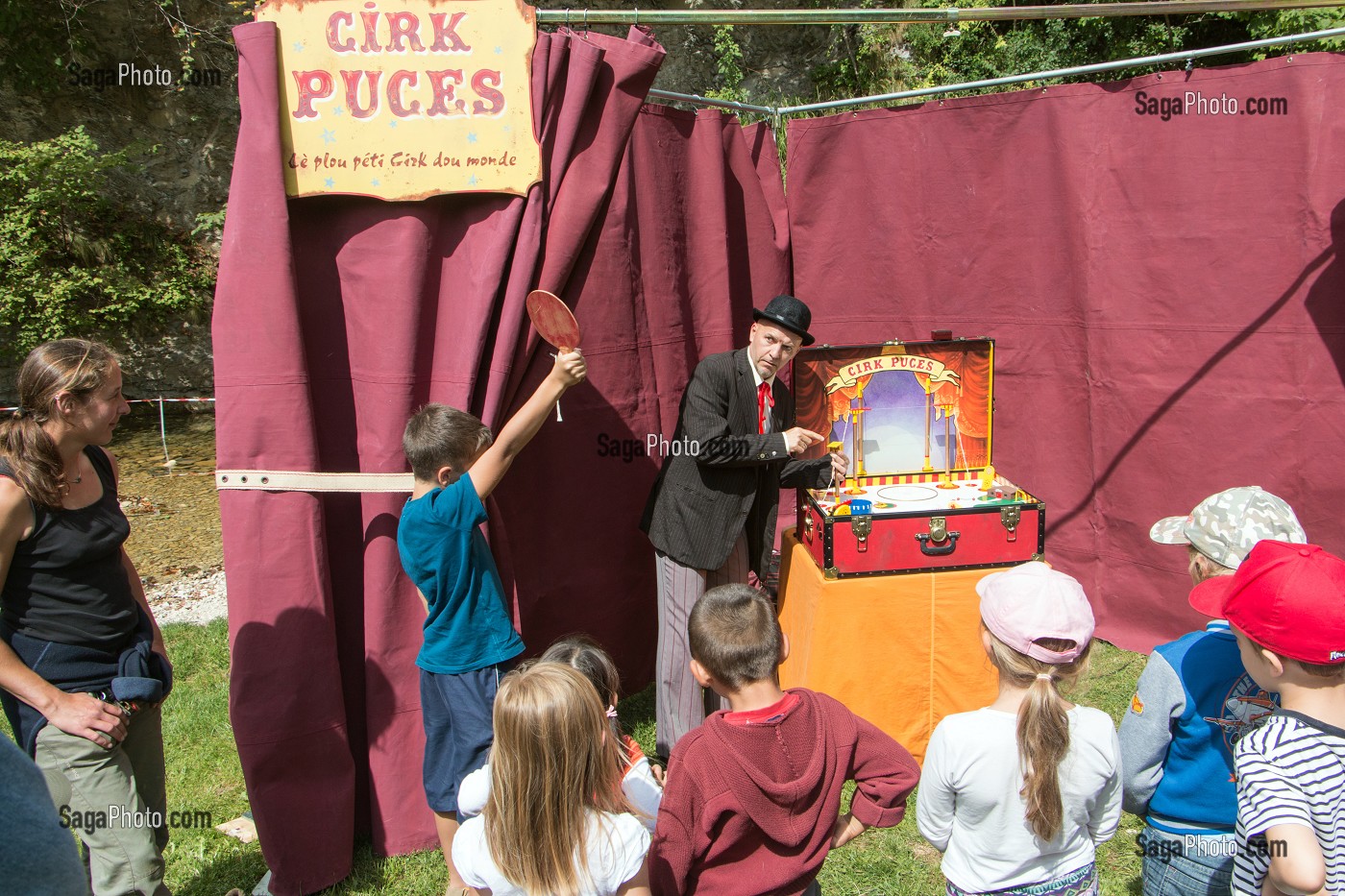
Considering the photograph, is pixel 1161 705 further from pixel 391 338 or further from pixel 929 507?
pixel 391 338

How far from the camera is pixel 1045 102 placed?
412 cm

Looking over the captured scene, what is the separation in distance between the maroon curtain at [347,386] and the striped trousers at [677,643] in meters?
0.89

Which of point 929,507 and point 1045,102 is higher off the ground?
point 1045,102

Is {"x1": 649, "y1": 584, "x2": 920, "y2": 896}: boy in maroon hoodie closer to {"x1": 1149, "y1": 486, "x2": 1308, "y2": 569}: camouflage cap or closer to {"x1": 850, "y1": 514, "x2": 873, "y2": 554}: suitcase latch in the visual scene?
{"x1": 1149, "y1": 486, "x2": 1308, "y2": 569}: camouflage cap

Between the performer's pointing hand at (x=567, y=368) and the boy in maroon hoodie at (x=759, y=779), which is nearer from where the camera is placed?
the boy in maroon hoodie at (x=759, y=779)

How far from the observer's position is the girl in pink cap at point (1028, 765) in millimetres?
1816

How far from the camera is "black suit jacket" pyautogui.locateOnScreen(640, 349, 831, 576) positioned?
3.29 metres

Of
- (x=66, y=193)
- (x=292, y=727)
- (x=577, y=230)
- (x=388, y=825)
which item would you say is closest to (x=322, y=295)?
(x=577, y=230)

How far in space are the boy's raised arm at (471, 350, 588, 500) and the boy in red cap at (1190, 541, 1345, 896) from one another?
65.8 inches

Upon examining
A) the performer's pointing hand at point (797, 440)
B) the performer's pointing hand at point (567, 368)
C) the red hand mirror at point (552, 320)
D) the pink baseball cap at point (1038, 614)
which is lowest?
the pink baseball cap at point (1038, 614)

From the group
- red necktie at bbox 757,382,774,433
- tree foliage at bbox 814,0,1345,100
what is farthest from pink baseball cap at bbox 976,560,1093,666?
tree foliage at bbox 814,0,1345,100

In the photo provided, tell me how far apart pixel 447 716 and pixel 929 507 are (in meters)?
1.89

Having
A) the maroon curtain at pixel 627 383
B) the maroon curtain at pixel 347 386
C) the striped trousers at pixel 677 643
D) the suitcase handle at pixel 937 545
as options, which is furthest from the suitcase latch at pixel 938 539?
the maroon curtain at pixel 347 386

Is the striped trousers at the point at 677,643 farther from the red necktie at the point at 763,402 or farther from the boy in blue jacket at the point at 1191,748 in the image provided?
the boy in blue jacket at the point at 1191,748
